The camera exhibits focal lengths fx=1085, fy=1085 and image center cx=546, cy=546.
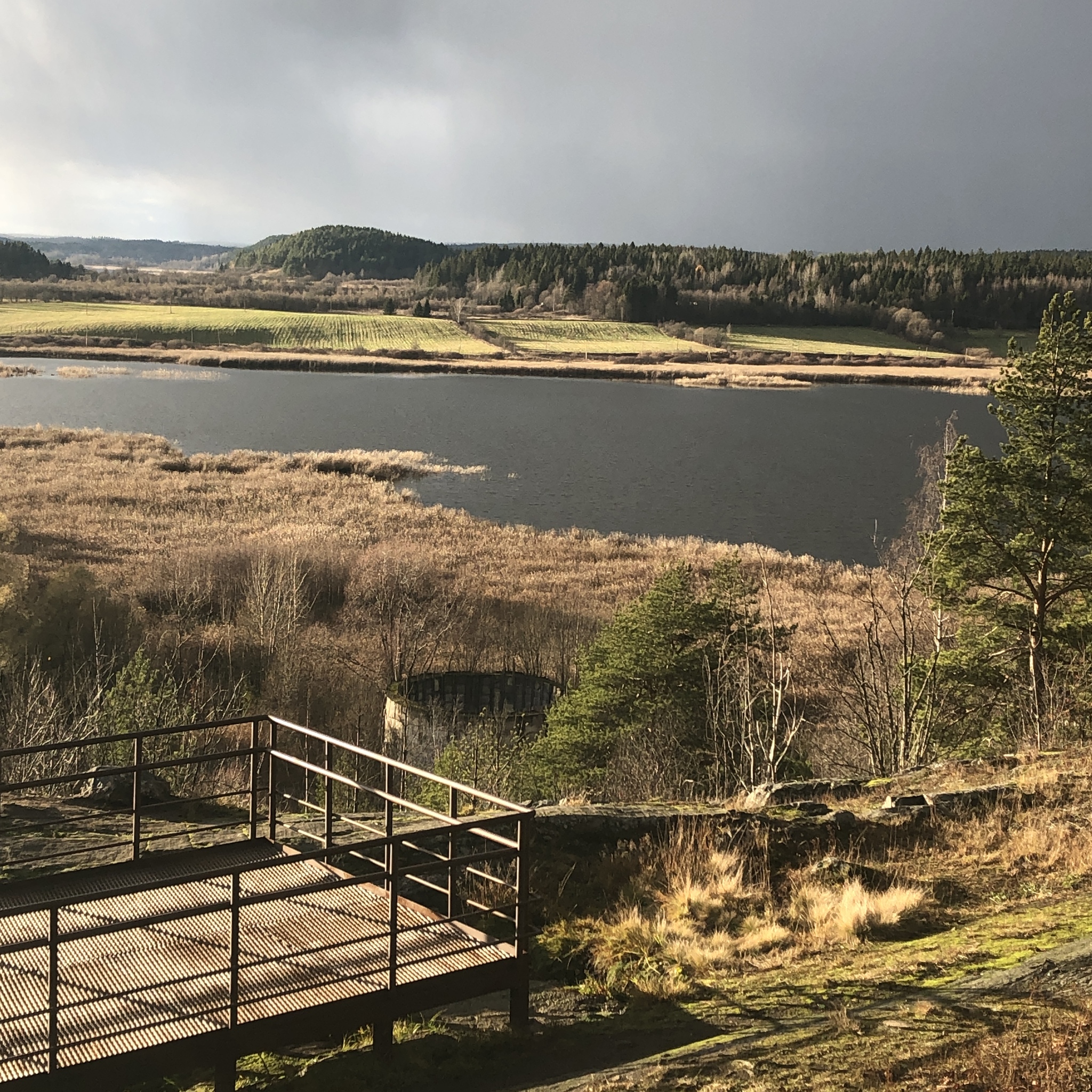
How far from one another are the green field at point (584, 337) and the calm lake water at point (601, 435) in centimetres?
2772

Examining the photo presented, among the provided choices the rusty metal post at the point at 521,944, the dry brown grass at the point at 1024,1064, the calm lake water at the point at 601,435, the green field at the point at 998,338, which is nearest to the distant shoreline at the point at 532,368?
the calm lake water at the point at 601,435

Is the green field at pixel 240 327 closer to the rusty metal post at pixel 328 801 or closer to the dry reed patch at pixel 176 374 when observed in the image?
the dry reed patch at pixel 176 374

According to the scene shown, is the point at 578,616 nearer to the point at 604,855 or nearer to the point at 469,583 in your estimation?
the point at 469,583

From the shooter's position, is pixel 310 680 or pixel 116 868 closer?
pixel 116 868

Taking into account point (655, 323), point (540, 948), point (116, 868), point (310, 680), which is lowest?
point (310, 680)

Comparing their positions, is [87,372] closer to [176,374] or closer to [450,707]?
[176,374]

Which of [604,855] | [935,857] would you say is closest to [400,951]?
[604,855]

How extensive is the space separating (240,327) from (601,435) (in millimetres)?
95102

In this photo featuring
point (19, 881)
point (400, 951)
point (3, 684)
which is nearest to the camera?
point (400, 951)

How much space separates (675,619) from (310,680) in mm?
10747

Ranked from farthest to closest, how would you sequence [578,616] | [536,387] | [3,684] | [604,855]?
[536,387]
[578,616]
[3,684]
[604,855]

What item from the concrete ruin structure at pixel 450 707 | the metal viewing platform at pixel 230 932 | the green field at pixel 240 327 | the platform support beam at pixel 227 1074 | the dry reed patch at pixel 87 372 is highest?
the green field at pixel 240 327

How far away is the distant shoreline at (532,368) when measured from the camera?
13725 centimetres

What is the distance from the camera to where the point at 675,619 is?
1797 cm
